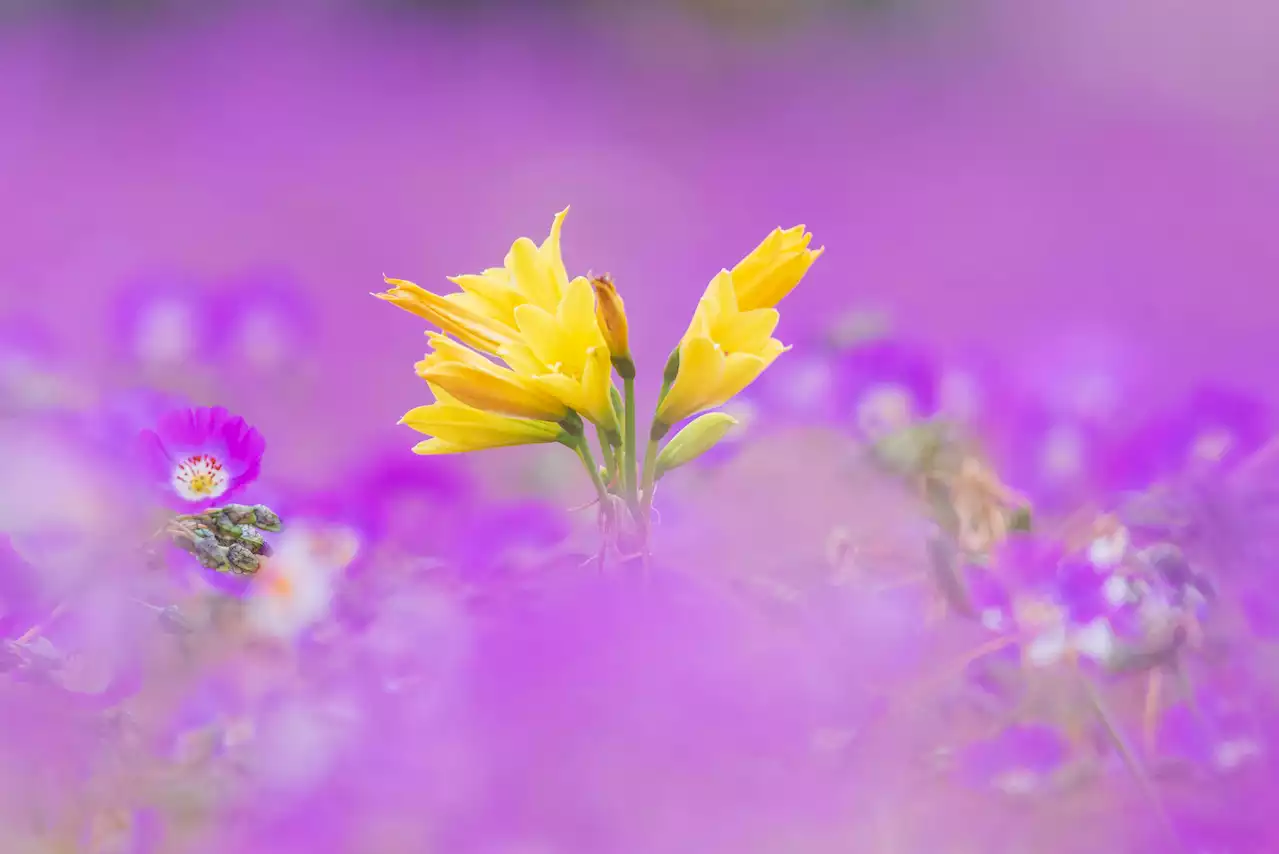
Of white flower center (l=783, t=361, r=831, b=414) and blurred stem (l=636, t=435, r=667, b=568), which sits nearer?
blurred stem (l=636, t=435, r=667, b=568)

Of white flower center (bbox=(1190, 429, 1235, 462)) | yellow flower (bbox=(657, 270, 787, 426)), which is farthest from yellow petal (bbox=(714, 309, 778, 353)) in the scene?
white flower center (bbox=(1190, 429, 1235, 462))

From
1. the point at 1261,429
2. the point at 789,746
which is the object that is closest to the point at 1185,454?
the point at 1261,429

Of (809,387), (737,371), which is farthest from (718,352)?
(809,387)

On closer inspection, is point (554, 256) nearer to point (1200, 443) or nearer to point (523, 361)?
point (523, 361)

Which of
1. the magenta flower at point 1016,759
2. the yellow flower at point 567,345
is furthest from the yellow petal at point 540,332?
the magenta flower at point 1016,759

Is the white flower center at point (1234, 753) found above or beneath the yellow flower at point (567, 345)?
beneath

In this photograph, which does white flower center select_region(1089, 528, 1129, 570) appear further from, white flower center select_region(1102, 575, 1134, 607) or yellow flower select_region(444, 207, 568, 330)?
yellow flower select_region(444, 207, 568, 330)

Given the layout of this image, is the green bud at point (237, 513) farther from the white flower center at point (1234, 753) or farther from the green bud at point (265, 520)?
the white flower center at point (1234, 753)

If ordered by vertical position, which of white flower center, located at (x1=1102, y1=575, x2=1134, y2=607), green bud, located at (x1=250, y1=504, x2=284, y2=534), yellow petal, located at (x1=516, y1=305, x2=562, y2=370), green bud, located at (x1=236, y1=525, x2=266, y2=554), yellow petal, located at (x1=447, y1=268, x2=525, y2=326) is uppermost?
yellow petal, located at (x1=447, y1=268, x2=525, y2=326)
